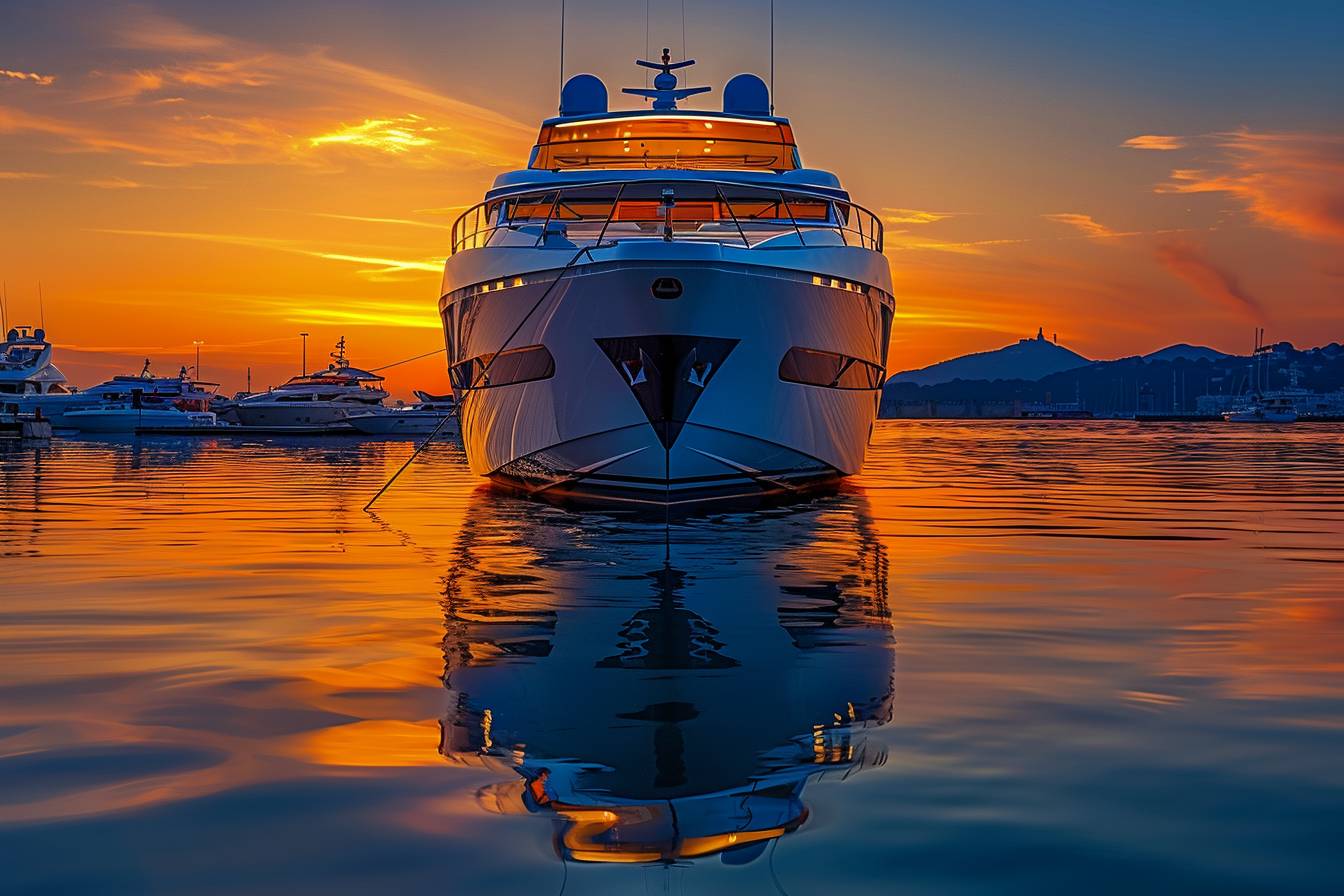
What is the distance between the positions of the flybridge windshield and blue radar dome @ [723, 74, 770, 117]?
9.95 feet

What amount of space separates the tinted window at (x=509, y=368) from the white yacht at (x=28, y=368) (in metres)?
70.6

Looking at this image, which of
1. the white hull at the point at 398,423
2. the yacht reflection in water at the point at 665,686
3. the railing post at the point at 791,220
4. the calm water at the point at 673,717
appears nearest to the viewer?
the calm water at the point at 673,717

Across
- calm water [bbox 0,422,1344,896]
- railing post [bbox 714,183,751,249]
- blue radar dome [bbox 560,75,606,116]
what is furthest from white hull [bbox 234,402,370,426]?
calm water [bbox 0,422,1344,896]

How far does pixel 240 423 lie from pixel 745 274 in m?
61.4

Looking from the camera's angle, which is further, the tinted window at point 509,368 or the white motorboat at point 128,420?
the white motorboat at point 128,420

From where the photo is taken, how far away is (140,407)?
208 ft

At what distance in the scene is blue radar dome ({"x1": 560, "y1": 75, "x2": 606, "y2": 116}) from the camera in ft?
63.4

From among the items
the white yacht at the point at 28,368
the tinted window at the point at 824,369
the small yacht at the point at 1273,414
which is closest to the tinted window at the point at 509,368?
the tinted window at the point at 824,369

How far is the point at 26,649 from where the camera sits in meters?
5.79

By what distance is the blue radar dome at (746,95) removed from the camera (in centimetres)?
1956

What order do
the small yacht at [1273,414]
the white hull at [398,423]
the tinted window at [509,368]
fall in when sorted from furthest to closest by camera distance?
1. the small yacht at [1273,414]
2. the white hull at [398,423]
3. the tinted window at [509,368]

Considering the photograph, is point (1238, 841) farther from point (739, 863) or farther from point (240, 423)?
point (240, 423)

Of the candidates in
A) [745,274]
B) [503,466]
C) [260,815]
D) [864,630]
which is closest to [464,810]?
[260,815]

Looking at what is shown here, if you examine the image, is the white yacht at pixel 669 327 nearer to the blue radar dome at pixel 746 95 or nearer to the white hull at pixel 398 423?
the blue radar dome at pixel 746 95
